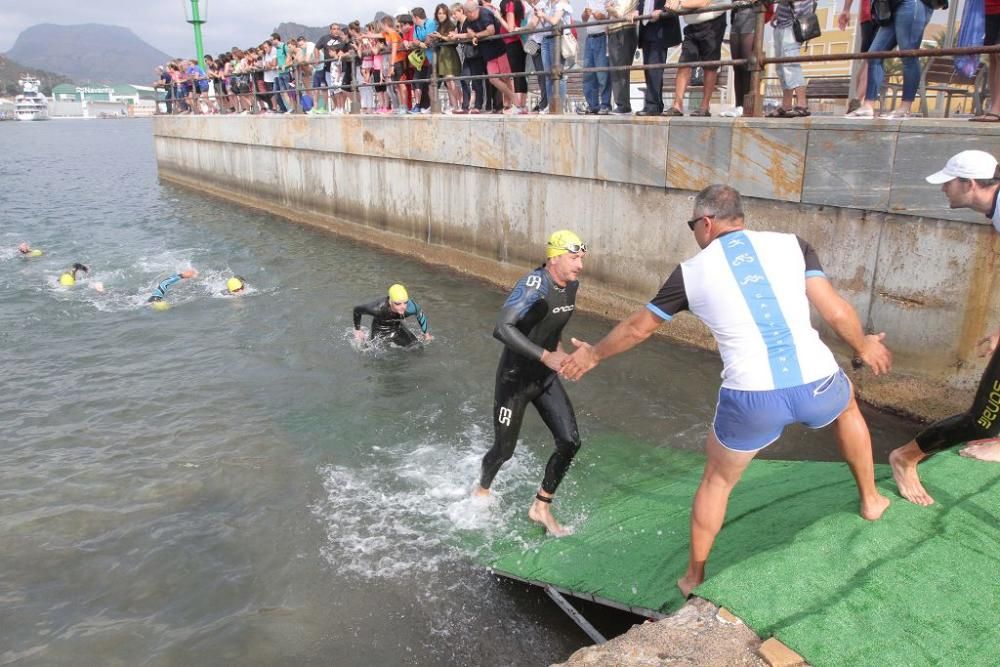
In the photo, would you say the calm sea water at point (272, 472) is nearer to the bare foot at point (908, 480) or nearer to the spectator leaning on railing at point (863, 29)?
the bare foot at point (908, 480)

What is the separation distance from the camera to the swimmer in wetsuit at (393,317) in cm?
982

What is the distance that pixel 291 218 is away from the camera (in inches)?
895

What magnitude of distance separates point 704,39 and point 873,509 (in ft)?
24.7

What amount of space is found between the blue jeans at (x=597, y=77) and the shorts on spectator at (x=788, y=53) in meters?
2.89

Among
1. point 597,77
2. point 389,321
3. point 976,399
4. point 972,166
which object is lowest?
point 389,321

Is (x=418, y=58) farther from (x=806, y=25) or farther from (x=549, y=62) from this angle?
(x=806, y=25)

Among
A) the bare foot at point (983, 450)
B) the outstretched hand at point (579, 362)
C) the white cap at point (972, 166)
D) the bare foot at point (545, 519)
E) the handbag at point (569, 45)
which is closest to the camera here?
the white cap at point (972, 166)

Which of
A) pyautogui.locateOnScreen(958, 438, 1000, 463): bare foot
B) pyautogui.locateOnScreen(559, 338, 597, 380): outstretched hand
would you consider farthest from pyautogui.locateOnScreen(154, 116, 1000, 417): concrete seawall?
pyautogui.locateOnScreen(559, 338, 597, 380): outstretched hand

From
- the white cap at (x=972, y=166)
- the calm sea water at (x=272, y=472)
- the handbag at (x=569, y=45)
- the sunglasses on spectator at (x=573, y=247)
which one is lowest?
the calm sea water at (x=272, y=472)

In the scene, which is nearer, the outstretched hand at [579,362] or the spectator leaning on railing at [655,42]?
the outstretched hand at [579,362]

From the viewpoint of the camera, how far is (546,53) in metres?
12.6

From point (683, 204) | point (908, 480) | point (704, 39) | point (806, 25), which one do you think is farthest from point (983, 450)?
point (704, 39)

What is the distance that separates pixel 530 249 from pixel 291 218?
1235 centimetres

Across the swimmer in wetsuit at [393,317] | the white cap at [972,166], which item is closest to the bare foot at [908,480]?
the white cap at [972,166]
